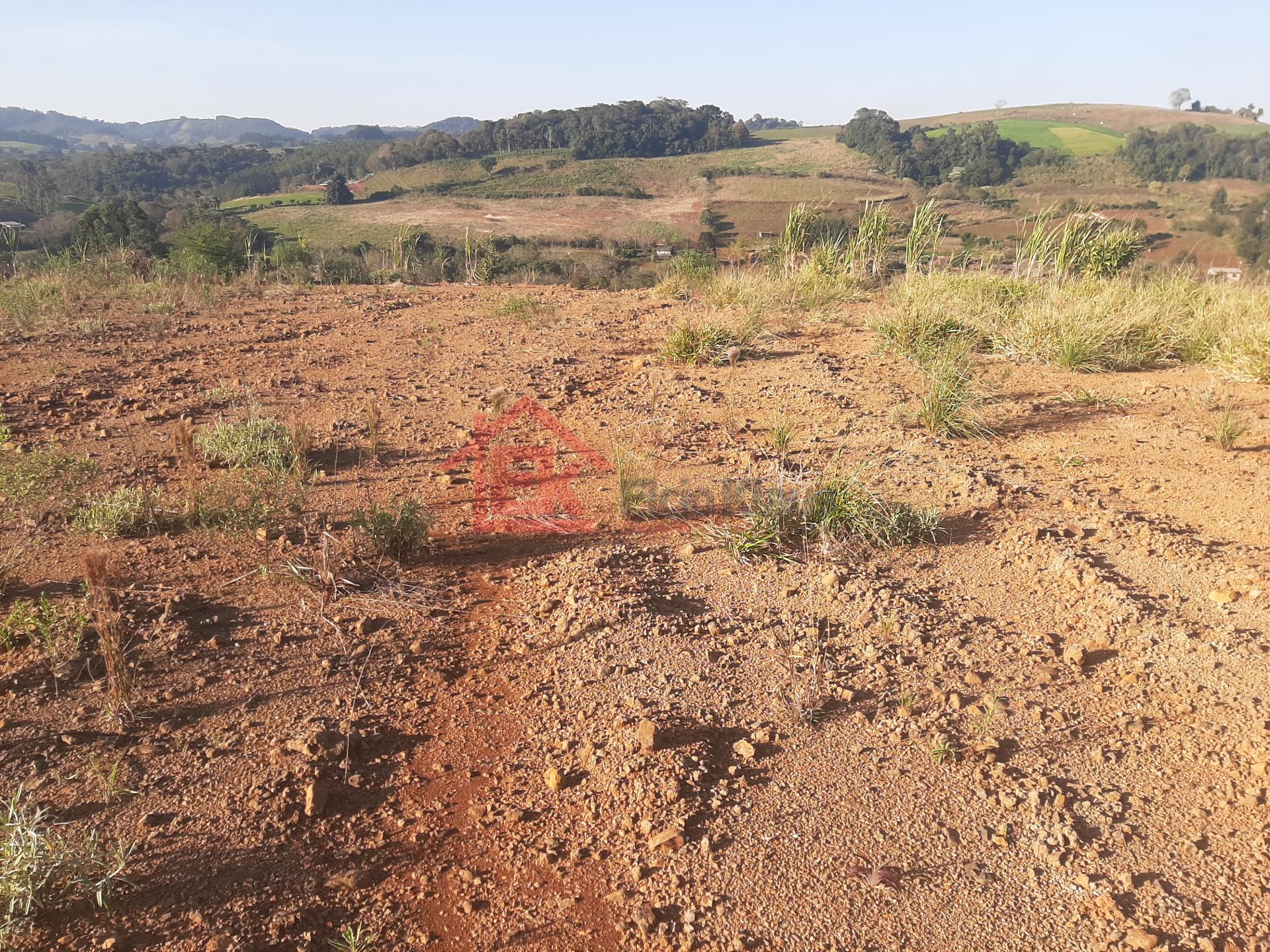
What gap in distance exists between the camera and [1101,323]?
6020 mm

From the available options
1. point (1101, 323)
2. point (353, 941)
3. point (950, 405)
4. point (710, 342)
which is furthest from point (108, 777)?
point (1101, 323)

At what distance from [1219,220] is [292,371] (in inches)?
1342

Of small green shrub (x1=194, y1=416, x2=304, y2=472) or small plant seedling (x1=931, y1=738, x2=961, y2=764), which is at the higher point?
small green shrub (x1=194, y1=416, x2=304, y2=472)

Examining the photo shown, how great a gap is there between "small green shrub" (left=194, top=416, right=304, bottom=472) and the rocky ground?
0.65 ft

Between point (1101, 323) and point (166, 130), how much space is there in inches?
8079

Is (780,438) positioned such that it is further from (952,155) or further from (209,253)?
(952,155)

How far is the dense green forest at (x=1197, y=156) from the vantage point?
44562mm

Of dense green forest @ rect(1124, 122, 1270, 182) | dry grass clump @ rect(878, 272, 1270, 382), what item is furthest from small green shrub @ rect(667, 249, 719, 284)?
dense green forest @ rect(1124, 122, 1270, 182)

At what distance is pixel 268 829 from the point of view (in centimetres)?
192

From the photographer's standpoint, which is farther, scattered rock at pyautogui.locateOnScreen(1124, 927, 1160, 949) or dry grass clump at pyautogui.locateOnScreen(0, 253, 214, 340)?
dry grass clump at pyautogui.locateOnScreen(0, 253, 214, 340)

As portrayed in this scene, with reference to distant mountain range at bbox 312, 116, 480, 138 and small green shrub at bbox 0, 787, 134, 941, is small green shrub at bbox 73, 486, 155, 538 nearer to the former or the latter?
small green shrub at bbox 0, 787, 134, 941

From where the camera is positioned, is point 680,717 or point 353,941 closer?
point 353,941

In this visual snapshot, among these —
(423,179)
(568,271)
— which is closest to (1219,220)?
(568,271)

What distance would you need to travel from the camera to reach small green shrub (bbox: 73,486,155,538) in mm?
3211
